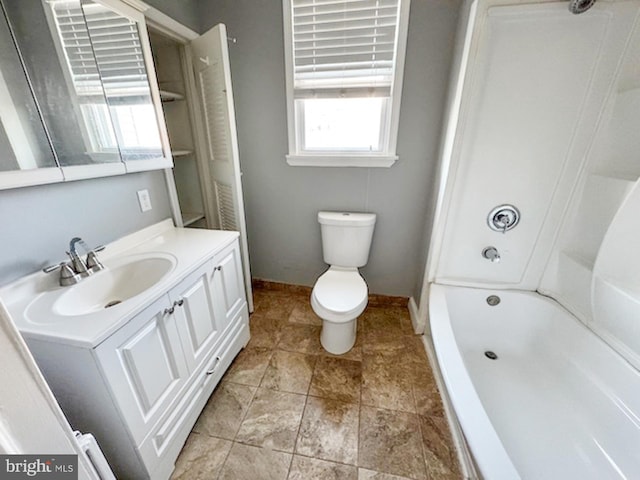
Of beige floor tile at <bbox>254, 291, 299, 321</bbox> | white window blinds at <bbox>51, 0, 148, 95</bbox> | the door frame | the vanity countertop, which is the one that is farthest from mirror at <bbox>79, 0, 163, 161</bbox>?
beige floor tile at <bbox>254, 291, 299, 321</bbox>

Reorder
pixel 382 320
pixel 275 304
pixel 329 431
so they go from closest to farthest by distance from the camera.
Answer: pixel 329 431 → pixel 382 320 → pixel 275 304

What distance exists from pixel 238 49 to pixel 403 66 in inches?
42.3

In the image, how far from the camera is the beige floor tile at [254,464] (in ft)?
3.62

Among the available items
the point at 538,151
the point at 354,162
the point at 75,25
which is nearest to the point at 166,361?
A: the point at 75,25

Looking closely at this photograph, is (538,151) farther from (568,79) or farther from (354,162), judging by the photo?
(354,162)

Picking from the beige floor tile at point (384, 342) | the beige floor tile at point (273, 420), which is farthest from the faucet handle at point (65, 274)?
the beige floor tile at point (384, 342)

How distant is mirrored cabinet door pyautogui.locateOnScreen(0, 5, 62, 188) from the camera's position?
88cm

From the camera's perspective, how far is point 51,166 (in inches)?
39.4

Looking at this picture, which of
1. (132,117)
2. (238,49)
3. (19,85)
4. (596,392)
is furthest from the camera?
(238,49)

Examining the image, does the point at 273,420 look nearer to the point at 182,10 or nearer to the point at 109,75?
the point at 109,75

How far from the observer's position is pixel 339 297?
1583mm

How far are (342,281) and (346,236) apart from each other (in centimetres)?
32

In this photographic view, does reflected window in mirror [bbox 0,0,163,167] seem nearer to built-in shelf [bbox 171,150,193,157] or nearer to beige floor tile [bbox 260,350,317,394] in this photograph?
built-in shelf [bbox 171,150,193,157]

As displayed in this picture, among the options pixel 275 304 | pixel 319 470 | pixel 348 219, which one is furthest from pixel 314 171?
pixel 319 470
